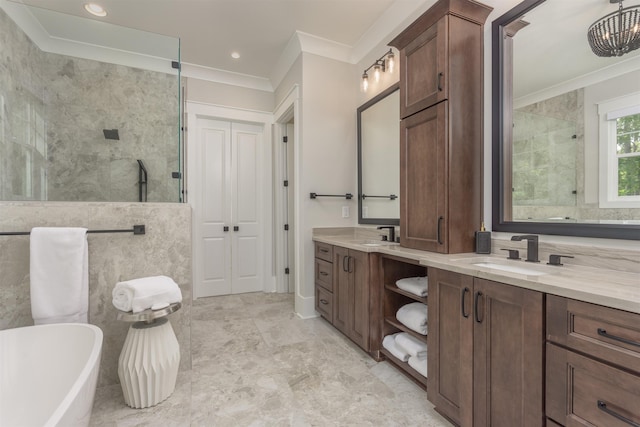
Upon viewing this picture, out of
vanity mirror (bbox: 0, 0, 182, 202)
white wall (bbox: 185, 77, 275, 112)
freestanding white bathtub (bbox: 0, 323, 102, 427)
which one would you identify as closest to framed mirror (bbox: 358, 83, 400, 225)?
white wall (bbox: 185, 77, 275, 112)

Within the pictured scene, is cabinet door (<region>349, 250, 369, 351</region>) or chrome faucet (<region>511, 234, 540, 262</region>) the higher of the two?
chrome faucet (<region>511, 234, 540, 262</region>)

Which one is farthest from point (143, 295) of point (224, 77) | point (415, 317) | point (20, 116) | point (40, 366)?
point (224, 77)

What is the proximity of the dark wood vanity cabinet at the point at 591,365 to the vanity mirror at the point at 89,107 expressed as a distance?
96.4 inches

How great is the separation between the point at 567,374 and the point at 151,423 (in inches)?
76.2

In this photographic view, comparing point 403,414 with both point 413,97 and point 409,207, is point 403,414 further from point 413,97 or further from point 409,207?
point 413,97

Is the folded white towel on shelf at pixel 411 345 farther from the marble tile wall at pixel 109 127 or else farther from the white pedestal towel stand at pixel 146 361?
the marble tile wall at pixel 109 127

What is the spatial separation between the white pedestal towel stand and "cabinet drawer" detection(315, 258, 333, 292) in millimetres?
1400

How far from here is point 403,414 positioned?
157 centimetres

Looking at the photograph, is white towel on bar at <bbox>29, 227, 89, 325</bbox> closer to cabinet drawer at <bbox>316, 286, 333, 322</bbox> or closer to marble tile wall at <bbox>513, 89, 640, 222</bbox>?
cabinet drawer at <bbox>316, 286, 333, 322</bbox>

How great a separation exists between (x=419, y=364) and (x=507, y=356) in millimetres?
723

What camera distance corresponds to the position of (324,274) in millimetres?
2857

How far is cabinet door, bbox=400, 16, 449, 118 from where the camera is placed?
1781mm

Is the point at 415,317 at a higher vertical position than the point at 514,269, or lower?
lower

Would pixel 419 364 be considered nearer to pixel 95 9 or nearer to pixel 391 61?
pixel 391 61
